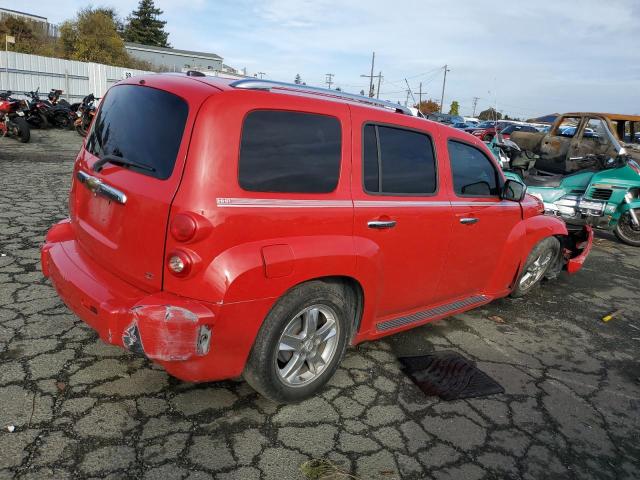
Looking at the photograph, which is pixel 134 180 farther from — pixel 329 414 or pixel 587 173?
pixel 587 173

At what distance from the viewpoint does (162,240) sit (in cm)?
240

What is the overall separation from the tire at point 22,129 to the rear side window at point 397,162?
12.5 metres

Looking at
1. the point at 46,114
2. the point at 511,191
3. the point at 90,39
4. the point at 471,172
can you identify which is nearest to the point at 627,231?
the point at 511,191

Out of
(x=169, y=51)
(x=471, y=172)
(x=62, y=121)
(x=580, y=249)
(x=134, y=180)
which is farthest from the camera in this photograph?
(x=169, y=51)

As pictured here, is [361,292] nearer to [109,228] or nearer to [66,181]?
[109,228]

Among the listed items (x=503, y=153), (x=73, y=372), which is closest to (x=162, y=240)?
(x=73, y=372)

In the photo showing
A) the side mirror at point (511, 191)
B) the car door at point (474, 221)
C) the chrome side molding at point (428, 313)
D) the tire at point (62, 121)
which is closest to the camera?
the chrome side molding at point (428, 313)

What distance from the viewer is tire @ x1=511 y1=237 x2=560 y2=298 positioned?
484 centimetres

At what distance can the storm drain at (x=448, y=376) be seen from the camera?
3.21 metres

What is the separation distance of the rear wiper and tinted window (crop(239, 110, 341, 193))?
0.53 metres

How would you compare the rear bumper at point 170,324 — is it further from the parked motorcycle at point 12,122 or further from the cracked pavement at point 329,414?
the parked motorcycle at point 12,122

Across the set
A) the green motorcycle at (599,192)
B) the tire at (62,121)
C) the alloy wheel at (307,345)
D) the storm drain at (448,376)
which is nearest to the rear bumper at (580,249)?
the green motorcycle at (599,192)

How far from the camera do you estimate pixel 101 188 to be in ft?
8.95

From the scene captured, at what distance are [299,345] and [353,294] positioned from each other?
1.62 feet
